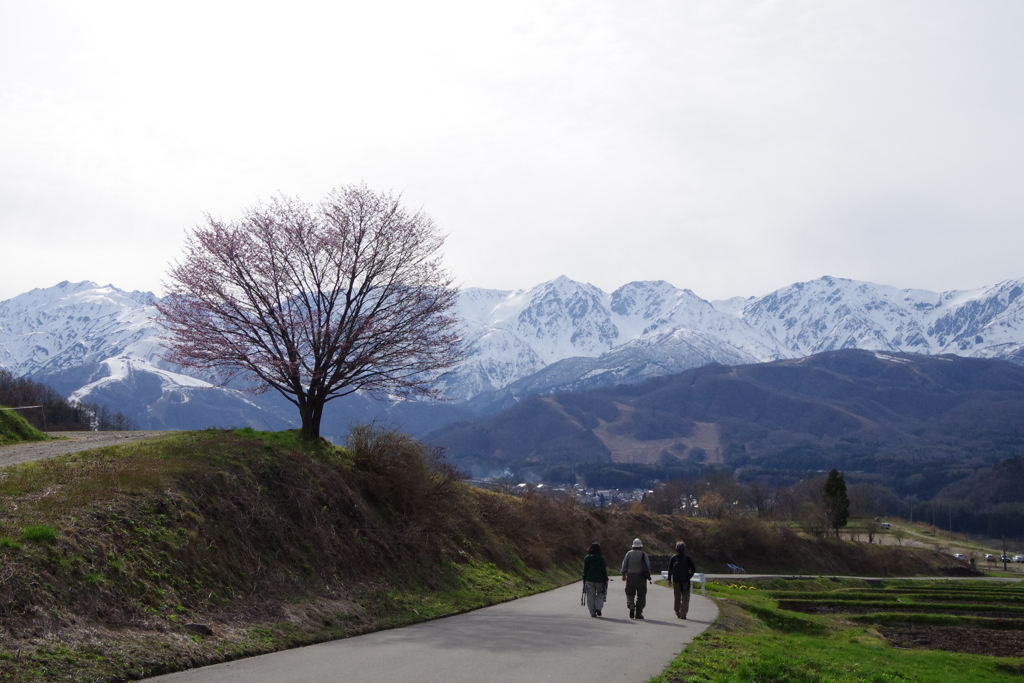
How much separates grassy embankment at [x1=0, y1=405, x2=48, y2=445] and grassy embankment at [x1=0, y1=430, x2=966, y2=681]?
5742mm

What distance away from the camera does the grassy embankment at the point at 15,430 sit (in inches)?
1006

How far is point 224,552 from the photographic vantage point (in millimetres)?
17234

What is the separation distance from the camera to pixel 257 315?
26.1 meters

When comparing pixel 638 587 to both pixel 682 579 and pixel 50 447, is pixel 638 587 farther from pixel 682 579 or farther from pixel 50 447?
pixel 50 447

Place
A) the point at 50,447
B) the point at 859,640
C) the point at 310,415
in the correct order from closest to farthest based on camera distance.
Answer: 1. the point at 50,447
2. the point at 859,640
3. the point at 310,415

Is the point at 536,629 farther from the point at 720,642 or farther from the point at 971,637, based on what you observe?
the point at 971,637

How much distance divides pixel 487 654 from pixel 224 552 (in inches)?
235

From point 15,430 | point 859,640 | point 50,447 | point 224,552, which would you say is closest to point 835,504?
point 859,640

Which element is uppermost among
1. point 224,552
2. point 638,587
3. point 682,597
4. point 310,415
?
point 310,415

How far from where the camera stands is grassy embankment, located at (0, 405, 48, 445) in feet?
83.9

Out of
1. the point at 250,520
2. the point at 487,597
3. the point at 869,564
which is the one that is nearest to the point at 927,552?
the point at 869,564

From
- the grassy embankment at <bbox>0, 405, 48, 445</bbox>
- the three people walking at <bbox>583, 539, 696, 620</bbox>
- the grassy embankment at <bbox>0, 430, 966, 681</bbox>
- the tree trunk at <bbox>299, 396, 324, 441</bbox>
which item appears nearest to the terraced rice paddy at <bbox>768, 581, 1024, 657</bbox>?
the three people walking at <bbox>583, 539, 696, 620</bbox>

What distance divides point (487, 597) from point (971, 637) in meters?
16.1

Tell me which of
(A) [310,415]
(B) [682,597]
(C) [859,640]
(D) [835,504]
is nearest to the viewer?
(B) [682,597]
